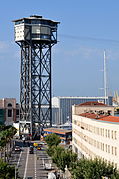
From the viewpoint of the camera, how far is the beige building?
6838 centimetres

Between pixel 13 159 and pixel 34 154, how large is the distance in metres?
14.9

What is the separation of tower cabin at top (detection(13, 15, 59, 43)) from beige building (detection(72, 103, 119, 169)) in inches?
3249

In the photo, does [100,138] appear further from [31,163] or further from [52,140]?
[52,140]

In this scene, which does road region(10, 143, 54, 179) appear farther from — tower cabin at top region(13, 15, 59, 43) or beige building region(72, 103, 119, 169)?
tower cabin at top region(13, 15, 59, 43)

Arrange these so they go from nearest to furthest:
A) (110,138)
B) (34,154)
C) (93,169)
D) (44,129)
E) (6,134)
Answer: (93,169)
(110,138)
(6,134)
(34,154)
(44,129)

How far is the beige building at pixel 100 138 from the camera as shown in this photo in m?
68.4

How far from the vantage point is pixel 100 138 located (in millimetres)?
79125

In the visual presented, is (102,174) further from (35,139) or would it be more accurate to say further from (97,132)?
(35,139)

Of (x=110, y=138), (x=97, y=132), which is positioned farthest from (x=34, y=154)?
(x=110, y=138)

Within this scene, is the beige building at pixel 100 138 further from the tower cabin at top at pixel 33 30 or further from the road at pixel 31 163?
the tower cabin at top at pixel 33 30

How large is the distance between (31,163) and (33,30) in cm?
9138

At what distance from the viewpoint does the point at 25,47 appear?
191375 millimetres

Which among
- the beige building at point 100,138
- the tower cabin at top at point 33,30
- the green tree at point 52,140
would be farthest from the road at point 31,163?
the tower cabin at top at point 33,30

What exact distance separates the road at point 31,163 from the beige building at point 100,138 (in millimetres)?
10018
